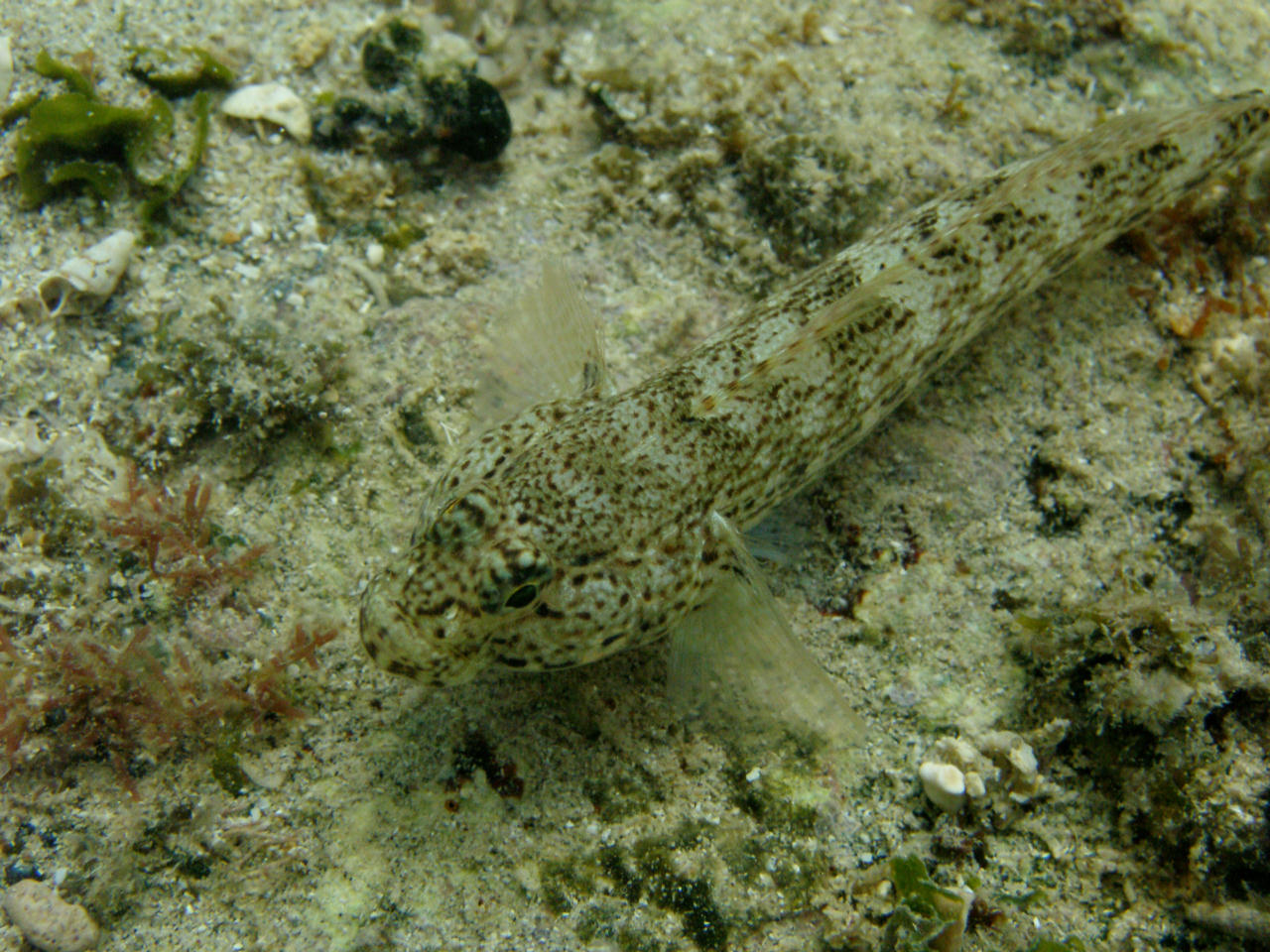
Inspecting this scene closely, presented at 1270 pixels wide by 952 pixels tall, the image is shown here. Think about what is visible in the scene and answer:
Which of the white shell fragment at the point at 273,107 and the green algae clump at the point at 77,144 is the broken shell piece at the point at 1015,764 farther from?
the green algae clump at the point at 77,144

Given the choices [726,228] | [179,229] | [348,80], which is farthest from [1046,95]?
[179,229]

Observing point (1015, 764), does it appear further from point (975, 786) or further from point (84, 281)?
point (84, 281)

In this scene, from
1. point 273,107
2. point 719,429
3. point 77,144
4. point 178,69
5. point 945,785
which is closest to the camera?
point 945,785

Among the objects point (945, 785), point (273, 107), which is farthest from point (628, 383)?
point (273, 107)

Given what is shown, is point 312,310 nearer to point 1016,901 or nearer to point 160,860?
point 160,860

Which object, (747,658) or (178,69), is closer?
(747,658)

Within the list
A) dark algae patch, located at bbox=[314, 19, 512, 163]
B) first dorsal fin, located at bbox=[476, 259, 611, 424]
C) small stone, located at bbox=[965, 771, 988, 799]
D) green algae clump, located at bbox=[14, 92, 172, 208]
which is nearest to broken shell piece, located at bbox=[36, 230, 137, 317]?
green algae clump, located at bbox=[14, 92, 172, 208]

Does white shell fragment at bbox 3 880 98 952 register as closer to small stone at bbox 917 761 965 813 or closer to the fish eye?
the fish eye
